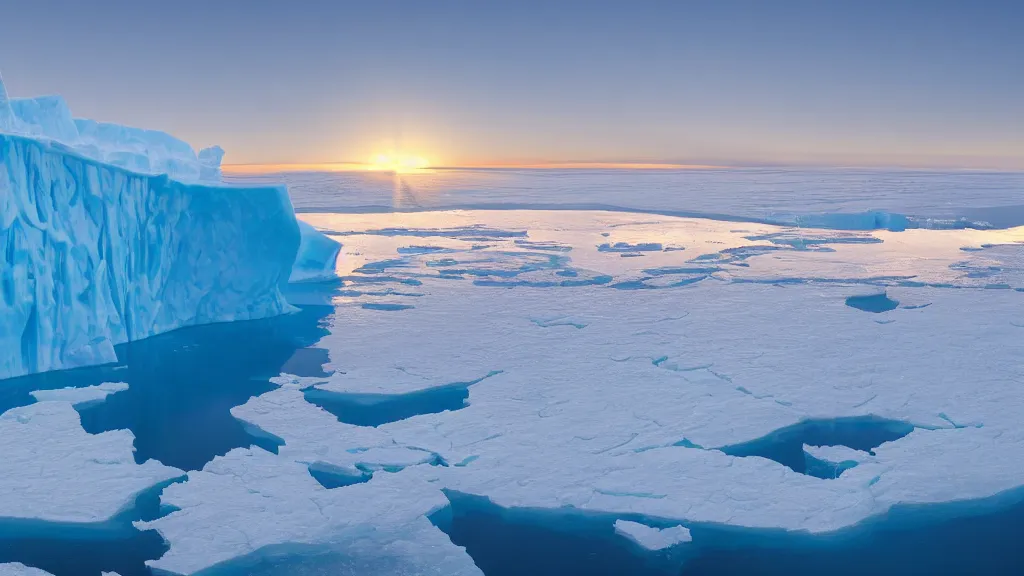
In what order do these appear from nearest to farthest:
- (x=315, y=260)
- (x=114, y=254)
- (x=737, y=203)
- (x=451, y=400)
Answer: (x=451, y=400) < (x=114, y=254) < (x=315, y=260) < (x=737, y=203)

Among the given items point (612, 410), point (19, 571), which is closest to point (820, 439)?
point (612, 410)

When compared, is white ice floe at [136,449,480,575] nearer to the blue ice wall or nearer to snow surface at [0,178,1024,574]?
snow surface at [0,178,1024,574]

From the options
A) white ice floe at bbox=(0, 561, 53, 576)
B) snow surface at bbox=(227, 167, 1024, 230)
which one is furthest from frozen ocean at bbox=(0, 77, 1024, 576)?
snow surface at bbox=(227, 167, 1024, 230)

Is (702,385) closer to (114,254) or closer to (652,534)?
(652,534)

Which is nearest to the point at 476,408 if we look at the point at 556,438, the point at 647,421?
the point at 556,438

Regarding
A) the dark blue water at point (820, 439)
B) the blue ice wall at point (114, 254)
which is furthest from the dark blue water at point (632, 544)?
the blue ice wall at point (114, 254)

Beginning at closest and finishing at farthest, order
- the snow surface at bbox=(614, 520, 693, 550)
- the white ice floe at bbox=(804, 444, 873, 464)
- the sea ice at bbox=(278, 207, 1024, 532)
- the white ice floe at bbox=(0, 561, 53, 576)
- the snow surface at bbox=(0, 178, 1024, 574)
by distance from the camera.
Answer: the white ice floe at bbox=(0, 561, 53, 576) → the snow surface at bbox=(614, 520, 693, 550) → the snow surface at bbox=(0, 178, 1024, 574) → the sea ice at bbox=(278, 207, 1024, 532) → the white ice floe at bbox=(804, 444, 873, 464)
